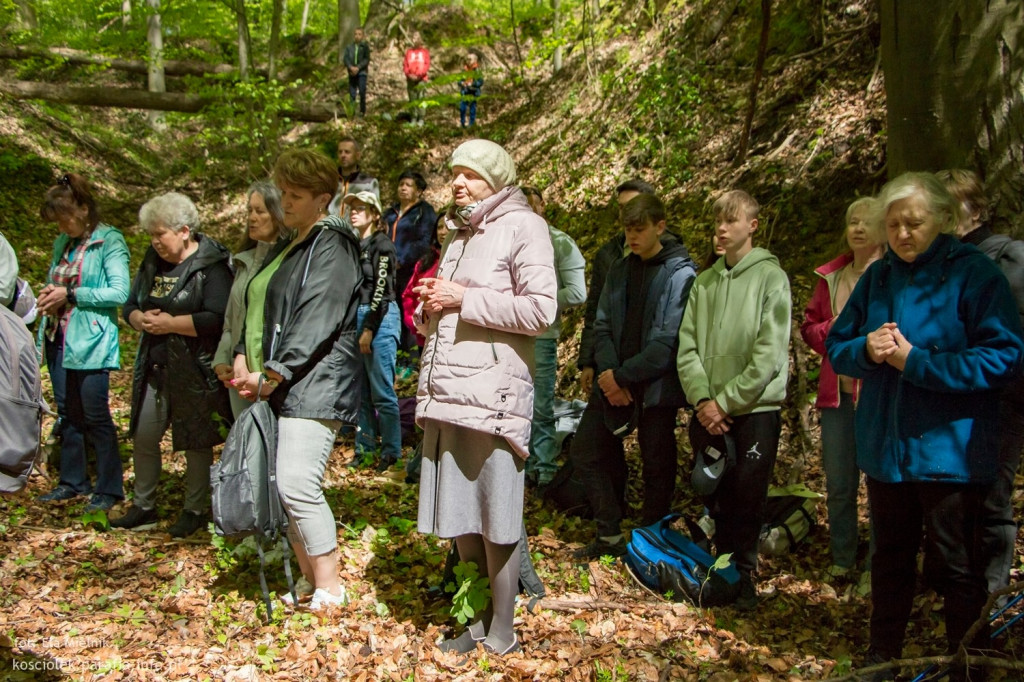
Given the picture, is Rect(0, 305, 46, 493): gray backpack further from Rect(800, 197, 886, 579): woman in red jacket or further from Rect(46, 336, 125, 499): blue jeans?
Rect(800, 197, 886, 579): woman in red jacket

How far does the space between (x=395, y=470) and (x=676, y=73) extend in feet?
20.1

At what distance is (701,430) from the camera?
13.1 ft

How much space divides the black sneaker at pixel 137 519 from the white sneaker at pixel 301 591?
1507mm

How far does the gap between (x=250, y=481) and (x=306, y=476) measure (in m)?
→ 0.25

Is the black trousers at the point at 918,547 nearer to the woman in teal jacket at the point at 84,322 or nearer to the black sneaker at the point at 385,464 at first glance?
the black sneaker at the point at 385,464

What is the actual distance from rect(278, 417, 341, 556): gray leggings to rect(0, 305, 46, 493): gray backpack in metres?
1.01

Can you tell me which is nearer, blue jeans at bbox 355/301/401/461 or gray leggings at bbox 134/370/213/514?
gray leggings at bbox 134/370/213/514

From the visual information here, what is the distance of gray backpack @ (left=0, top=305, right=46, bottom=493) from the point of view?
2857 millimetres

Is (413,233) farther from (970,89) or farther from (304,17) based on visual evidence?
(304,17)

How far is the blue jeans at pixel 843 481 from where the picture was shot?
4062 mm

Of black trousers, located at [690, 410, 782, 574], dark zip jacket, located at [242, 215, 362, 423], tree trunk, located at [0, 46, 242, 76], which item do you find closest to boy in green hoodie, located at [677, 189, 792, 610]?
black trousers, located at [690, 410, 782, 574]

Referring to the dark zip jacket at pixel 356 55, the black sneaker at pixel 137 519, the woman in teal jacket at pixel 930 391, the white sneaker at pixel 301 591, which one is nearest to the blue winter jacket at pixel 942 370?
the woman in teal jacket at pixel 930 391

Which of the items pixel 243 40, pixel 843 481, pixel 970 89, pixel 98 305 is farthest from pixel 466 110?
pixel 843 481

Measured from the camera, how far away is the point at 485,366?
3.06 m
